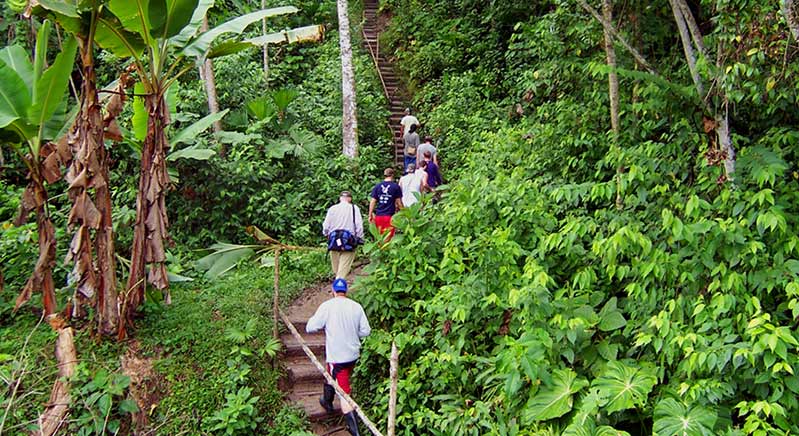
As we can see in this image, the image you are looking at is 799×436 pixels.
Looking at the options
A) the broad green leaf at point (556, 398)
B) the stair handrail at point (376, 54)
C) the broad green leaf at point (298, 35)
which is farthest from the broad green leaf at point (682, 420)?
the stair handrail at point (376, 54)

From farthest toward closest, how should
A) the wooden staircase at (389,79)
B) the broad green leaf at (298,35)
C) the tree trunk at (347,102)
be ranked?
the wooden staircase at (389,79)
the tree trunk at (347,102)
the broad green leaf at (298,35)

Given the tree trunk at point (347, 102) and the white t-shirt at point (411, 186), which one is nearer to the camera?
the white t-shirt at point (411, 186)

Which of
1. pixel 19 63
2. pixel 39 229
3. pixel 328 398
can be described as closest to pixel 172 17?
pixel 19 63

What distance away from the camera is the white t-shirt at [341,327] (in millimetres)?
6234

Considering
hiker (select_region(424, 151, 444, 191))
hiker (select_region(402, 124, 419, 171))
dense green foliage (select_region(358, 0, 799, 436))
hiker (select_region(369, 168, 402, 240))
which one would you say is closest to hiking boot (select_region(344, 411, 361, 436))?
dense green foliage (select_region(358, 0, 799, 436))

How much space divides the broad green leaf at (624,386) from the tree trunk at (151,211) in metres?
4.92

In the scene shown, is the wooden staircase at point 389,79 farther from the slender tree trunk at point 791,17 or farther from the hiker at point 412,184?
the slender tree trunk at point 791,17

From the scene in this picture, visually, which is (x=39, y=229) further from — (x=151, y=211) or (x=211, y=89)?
(x=211, y=89)

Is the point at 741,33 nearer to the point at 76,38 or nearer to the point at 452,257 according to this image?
the point at 452,257

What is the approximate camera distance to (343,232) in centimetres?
820

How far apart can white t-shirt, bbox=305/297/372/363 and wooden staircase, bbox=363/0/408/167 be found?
26.7ft

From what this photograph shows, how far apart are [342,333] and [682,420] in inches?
128

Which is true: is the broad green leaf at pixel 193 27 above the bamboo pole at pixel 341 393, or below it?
above

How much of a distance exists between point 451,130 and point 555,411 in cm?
979
